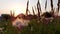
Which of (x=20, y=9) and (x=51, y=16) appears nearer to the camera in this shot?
(x=51, y=16)

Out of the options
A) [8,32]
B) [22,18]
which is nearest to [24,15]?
[22,18]

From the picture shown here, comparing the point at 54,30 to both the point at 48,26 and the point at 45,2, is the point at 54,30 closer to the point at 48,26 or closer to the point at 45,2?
the point at 48,26

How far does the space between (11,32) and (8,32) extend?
1.0 inches

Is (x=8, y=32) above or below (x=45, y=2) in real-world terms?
below

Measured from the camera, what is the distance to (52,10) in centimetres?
93

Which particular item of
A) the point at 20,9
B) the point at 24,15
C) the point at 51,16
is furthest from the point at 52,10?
the point at 20,9

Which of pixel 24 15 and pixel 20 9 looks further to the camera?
pixel 20 9

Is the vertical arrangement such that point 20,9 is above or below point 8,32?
above

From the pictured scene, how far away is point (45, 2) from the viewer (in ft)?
3.16

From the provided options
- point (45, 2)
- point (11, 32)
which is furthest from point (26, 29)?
point (45, 2)

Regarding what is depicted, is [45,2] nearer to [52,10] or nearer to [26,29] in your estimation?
[52,10]

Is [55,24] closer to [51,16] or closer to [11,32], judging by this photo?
[51,16]

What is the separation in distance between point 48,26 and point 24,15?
0.49 feet

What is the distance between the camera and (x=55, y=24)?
0.91 metres
